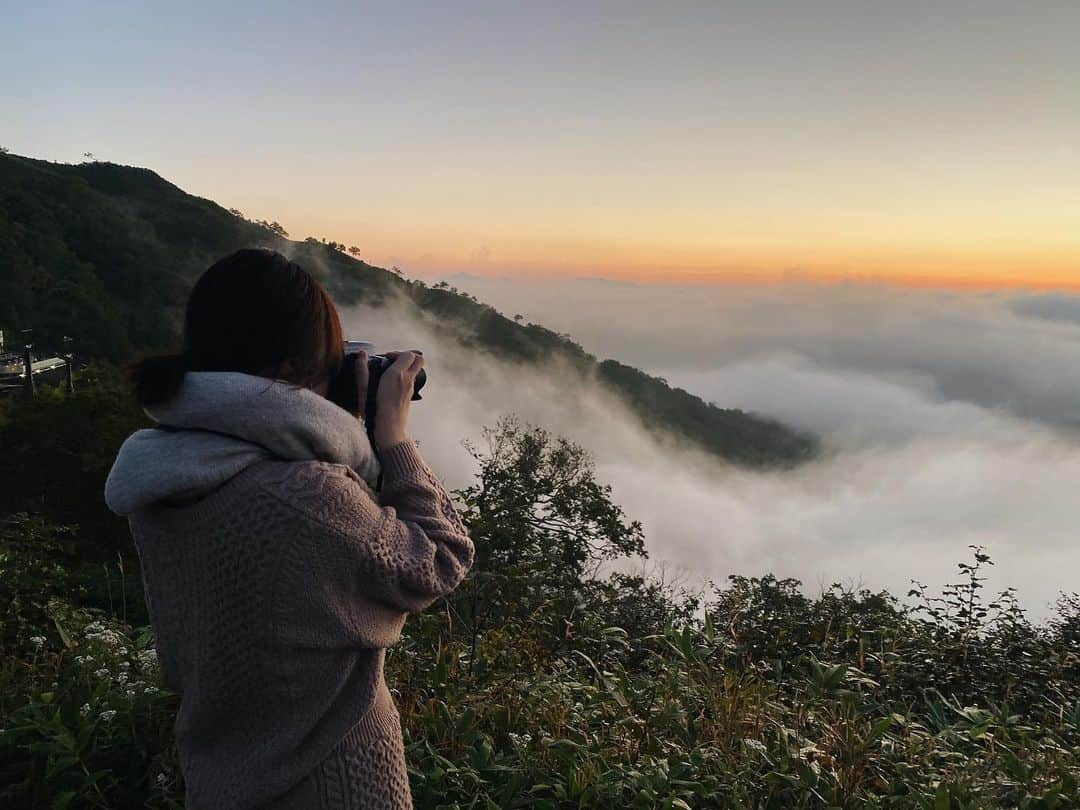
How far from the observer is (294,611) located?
103 centimetres

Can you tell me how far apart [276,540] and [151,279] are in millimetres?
45504

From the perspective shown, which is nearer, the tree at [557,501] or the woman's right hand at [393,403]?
the woman's right hand at [393,403]

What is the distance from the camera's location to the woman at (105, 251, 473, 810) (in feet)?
3.29

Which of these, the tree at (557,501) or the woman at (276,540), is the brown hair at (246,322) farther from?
the tree at (557,501)

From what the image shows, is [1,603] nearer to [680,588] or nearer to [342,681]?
[342,681]

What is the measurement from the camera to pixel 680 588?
6.93 meters

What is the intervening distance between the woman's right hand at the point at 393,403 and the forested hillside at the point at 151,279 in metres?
15.3

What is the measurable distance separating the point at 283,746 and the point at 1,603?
2.96 m

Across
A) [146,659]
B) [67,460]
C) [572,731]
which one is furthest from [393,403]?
[67,460]

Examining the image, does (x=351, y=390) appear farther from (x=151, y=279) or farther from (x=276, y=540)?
(x=151, y=279)

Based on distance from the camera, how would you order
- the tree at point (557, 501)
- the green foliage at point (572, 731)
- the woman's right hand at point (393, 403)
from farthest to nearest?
the tree at point (557, 501) < the green foliage at point (572, 731) < the woman's right hand at point (393, 403)

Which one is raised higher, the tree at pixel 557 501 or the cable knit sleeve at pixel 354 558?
the cable knit sleeve at pixel 354 558

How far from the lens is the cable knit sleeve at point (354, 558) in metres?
1.01

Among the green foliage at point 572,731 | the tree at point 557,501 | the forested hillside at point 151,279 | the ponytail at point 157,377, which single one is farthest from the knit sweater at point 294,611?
the forested hillside at point 151,279
